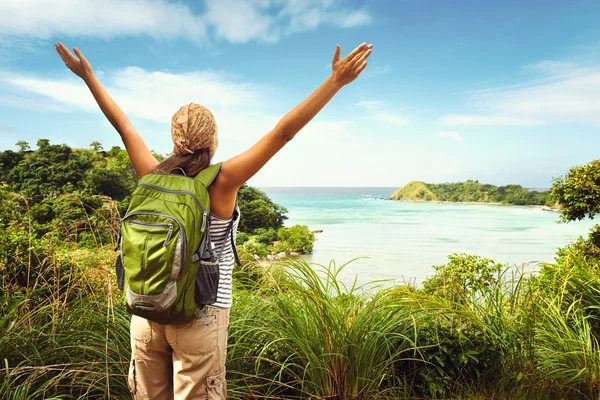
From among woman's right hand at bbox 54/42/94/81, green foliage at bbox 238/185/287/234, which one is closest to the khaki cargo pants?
woman's right hand at bbox 54/42/94/81

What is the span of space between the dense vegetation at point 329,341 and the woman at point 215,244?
565 millimetres

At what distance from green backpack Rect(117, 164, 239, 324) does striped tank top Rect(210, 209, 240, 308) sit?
41 millimetres

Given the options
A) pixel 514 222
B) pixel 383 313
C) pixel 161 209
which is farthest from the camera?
pixel 514 222

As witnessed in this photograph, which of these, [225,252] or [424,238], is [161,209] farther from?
[424,238]

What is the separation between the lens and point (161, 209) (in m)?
1.23

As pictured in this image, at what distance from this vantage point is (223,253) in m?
1.37

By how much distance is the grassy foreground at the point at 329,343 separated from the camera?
1899 mm

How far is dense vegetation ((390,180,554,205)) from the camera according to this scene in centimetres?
8344

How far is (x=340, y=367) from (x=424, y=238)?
53.3m

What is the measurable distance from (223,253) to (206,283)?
139mm

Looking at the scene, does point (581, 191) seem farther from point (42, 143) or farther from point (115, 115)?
point (42, 143)

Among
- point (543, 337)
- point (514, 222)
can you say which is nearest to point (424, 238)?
point (514, 222)

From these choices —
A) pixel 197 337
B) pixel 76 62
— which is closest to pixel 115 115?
pixel 76 62

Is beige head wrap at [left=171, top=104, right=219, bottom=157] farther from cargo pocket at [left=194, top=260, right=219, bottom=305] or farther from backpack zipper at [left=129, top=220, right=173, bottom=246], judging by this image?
cargo pocket at [left=194, top=260, right=219, bottom=305]
